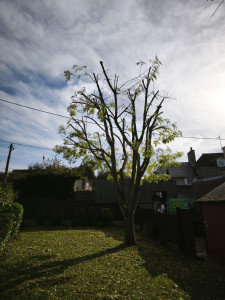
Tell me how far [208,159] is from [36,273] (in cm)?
3877

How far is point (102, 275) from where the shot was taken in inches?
197

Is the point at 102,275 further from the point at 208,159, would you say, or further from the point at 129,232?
the point at 208,159

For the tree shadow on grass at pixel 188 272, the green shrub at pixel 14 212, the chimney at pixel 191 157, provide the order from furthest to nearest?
the chimney at pixel 191 157 → the green shrub at pixel 14 212 → the tree shadow on grass at pixel 188 272

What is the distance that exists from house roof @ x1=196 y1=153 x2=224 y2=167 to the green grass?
32500 mm

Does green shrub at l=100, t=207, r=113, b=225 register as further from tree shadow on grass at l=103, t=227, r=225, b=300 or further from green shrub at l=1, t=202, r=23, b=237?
tree shadow on grass at l=103, t=227, r=225, b=300

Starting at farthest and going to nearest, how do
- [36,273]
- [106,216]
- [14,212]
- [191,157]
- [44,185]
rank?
1. [191,157]
2. [44,185]
3. [106,216]
4. [14,212]
5. [36,273]

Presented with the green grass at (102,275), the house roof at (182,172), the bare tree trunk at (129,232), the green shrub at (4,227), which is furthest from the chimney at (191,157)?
the green shrub at (4,227)

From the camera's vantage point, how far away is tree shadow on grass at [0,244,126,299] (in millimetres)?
4199

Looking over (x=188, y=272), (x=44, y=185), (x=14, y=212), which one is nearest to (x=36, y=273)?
(x=188, y=272)

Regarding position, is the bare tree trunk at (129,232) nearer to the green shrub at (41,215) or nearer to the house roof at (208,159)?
the green shrub at (41,215)

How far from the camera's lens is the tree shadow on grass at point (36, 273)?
4.20 meters

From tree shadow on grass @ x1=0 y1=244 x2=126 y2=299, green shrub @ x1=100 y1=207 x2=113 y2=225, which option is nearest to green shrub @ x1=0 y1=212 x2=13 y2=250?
tree shadow on grass @ x1=0 y1=244 x2=126 y2=299

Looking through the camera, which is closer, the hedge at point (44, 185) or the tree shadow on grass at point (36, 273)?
the tree shadow on grass at point (36, 273)

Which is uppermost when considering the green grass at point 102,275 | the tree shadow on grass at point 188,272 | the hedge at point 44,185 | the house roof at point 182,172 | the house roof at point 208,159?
the house roof at point 208,159
